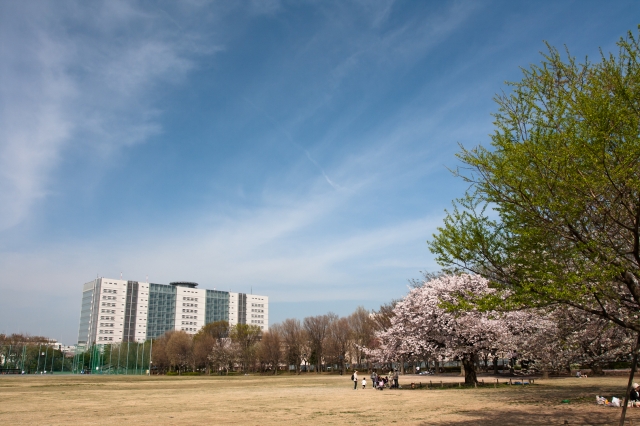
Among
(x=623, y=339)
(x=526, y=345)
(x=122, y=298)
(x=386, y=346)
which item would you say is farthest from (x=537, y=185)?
(x=122, y=298)

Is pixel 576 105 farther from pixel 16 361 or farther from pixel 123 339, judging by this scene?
pixel 123 339

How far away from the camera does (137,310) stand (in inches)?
7195

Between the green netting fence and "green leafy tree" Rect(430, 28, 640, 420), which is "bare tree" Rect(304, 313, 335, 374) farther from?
"green leafy tree" Rect(430, 28, 640, 420)

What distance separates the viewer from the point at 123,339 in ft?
586

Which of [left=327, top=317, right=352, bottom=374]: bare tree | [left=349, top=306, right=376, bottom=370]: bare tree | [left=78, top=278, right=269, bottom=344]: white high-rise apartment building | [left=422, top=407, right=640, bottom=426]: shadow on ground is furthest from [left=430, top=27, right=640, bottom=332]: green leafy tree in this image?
[left=78, top=278, right=269, bottom=344]: white high-rise apartment building

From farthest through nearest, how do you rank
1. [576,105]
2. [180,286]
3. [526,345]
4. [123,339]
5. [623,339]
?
[180,286]
[123,339]
[526,345]
[623,339]
[576,105]

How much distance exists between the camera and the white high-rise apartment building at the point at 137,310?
176625mm

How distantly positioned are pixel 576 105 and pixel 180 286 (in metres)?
198

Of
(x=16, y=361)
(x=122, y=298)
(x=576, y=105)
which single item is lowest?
(x=16, y=361)

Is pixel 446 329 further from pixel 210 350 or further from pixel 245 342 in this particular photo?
pixel 210 350

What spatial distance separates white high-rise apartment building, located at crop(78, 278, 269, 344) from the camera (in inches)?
6954

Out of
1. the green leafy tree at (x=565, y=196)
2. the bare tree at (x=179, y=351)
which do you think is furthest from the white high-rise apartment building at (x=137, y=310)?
the green leafy tree at (x=565, y=196)

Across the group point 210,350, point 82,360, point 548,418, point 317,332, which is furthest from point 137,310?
point 548,418

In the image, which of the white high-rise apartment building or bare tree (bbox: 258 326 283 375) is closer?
bare tree (bbox: 258 326 283 375)
